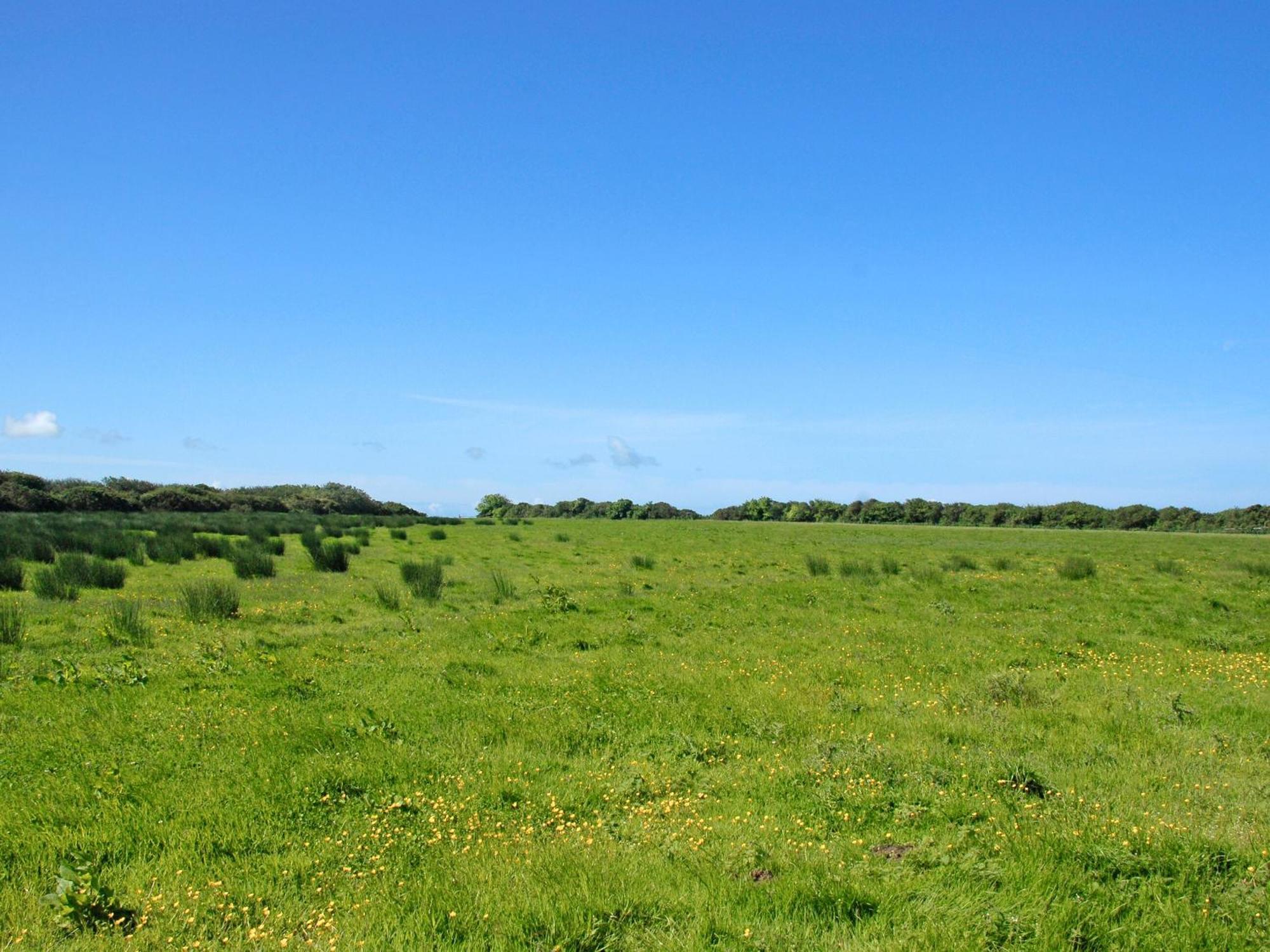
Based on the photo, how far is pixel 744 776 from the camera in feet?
26.5

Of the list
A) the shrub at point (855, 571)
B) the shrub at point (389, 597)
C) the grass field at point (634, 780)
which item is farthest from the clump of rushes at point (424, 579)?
the shrub at point (855, 571)

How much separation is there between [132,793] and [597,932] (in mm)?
5089

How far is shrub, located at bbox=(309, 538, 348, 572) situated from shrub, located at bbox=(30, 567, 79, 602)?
7.74 m

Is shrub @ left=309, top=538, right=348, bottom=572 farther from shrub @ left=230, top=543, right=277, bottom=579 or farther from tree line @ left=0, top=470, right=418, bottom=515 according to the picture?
tree line @ left=0, top=470, right=418, bottom=515

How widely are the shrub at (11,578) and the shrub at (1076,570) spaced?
1247 inches

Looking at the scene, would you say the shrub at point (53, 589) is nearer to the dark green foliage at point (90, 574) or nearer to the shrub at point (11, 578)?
the dark green foliage at point (90, 574)

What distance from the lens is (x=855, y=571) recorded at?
27234 millimetres

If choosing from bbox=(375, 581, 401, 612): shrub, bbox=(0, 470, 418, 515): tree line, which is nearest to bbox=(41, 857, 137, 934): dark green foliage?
bbox=(375, 581, 401, 612): shrub

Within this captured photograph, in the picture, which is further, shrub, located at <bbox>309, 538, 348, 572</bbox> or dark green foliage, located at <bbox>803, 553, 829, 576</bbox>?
dark green foliage, located at <bbox>803, 553, 829, 576</bbox>

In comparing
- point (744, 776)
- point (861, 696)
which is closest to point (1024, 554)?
point (861, 696)

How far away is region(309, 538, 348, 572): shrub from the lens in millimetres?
26547

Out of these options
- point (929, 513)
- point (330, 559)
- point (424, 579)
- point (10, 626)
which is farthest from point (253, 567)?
point (929, 513)

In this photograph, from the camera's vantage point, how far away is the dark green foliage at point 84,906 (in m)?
5.26

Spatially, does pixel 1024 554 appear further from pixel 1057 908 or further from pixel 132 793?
pixel 132 793
